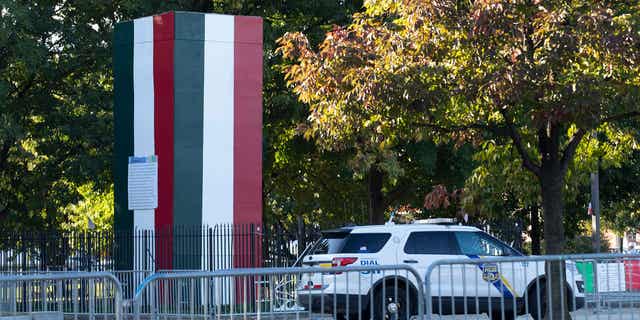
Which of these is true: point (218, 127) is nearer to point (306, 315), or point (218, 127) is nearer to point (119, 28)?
point (119, 28)

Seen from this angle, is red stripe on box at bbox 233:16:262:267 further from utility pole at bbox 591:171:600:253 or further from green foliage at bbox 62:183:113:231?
green foliage at bbox 62:183:113:231

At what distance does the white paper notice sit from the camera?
23.9 meters

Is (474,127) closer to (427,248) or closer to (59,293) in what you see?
(427,248)

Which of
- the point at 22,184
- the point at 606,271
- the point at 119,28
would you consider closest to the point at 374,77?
the point at 606,271

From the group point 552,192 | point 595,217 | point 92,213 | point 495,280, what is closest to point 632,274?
point 495,280

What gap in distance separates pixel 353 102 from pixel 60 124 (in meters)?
18.6

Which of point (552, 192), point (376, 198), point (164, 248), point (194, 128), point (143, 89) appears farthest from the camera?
point (376, 198)

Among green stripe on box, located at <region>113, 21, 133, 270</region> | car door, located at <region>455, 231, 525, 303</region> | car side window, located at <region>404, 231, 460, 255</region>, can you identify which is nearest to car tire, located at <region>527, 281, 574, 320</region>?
car door, located at <region>455, 231, 525, 303</region>

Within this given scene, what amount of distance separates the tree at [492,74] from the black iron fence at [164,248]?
7579 mm

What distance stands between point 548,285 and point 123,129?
49.4ft

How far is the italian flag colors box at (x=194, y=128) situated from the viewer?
2381cm

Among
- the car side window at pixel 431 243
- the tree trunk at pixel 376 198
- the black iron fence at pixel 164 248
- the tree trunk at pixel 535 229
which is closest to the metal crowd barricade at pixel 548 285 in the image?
the car side window at pixel 431 243

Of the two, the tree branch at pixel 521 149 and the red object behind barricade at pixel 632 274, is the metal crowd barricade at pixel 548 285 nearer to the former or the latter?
the red object behind barricade at pixel 632 274

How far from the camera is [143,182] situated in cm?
2414
